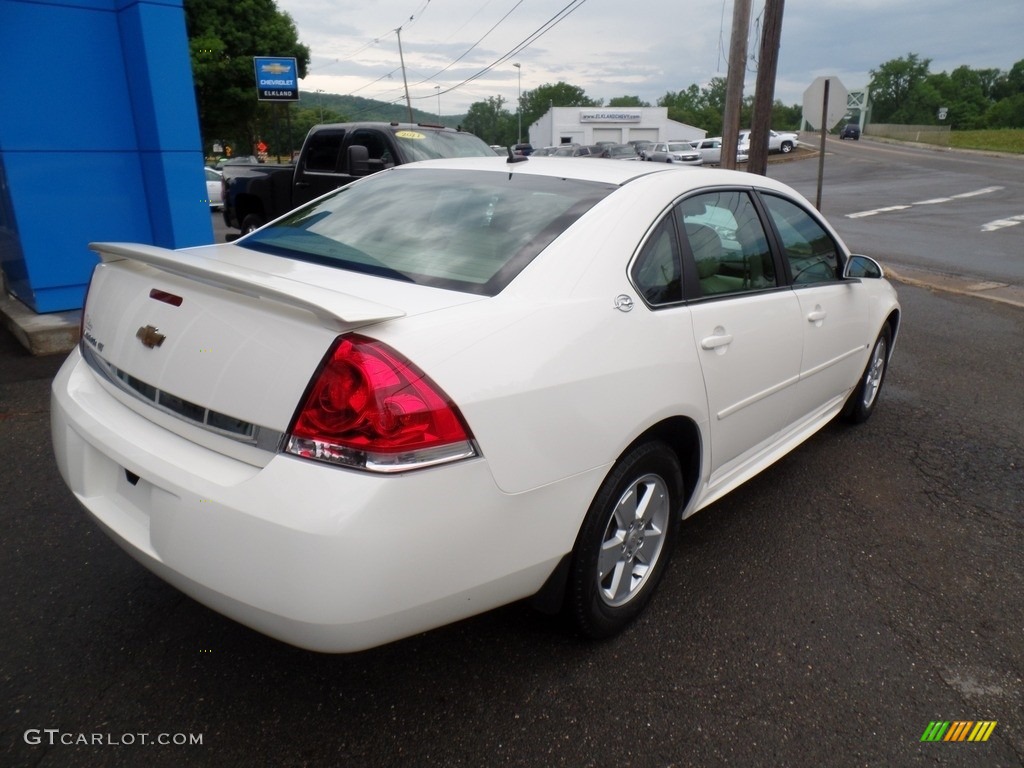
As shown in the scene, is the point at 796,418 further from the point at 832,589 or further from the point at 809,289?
the point at 832,589

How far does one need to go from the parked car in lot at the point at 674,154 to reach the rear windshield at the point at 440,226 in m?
28.7

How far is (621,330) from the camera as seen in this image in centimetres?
242

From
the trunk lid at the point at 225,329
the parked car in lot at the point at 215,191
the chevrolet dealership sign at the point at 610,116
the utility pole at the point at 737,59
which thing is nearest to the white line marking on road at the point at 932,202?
the utility pole at the point at 737,59

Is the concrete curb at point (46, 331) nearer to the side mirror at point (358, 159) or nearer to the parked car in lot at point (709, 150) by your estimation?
the side mirror at point (358, 159)

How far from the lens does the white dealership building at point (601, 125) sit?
239ft

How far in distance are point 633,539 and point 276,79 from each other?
1340 inches

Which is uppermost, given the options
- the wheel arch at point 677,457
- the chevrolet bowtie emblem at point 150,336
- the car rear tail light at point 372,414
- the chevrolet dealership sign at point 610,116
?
the chevrolet dealership sign at point 610,116

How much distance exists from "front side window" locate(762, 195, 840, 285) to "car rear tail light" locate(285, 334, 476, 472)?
90.1 inches

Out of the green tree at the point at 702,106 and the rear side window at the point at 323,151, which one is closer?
the rear side window at the point at 323,151

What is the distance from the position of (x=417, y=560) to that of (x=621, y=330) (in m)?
0.99

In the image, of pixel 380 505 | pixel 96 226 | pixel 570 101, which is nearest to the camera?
pixel 380 505

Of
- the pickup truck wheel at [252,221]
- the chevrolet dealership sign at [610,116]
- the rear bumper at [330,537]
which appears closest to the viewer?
the rear bumper at [330,537]

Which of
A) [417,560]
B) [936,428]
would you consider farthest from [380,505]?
[936,428]

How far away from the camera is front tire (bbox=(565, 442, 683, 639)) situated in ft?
7.82
